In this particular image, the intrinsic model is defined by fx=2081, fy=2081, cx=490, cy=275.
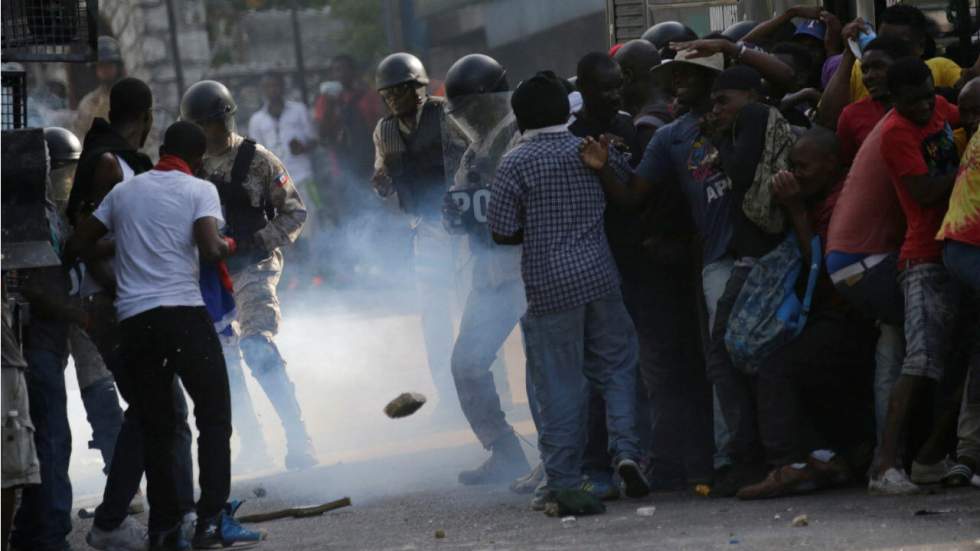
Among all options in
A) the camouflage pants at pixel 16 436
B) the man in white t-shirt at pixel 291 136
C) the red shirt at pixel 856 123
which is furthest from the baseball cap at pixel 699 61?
the man in white t-shirt at pixel 291 136

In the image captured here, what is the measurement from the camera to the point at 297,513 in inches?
345

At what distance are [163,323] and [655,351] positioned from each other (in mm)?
2171

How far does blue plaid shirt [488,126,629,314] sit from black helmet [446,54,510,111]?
6.40 ft

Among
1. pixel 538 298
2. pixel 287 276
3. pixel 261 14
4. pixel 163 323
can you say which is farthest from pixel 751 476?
pixel 261 14

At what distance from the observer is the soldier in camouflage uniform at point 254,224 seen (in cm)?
1054

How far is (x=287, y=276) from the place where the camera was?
19.0 m

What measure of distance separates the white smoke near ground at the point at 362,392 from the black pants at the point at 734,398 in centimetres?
169

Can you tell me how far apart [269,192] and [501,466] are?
216 centimetres

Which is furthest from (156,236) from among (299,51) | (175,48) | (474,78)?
(299,51)

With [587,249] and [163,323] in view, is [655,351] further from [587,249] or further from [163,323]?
[163,323]

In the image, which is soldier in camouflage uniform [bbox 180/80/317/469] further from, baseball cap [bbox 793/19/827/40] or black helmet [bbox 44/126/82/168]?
baseball cap [bbox 793/19/827/40]

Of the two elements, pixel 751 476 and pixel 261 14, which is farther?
pixel 261 14

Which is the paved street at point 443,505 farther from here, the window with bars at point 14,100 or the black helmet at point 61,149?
the window with bars at point 14,100

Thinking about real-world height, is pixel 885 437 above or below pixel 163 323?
below
